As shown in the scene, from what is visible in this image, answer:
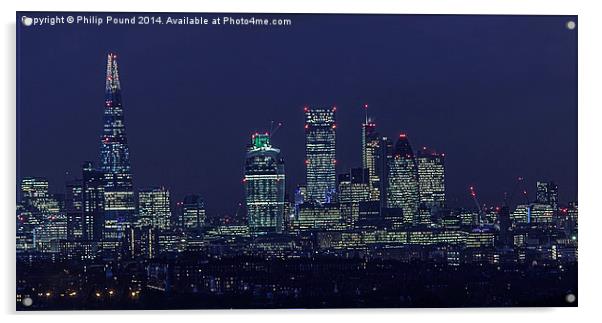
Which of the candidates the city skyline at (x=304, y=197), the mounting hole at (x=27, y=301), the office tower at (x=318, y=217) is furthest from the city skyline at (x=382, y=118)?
the mounting hole at (x=27, y=301)

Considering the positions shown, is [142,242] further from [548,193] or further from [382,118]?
[548,193]

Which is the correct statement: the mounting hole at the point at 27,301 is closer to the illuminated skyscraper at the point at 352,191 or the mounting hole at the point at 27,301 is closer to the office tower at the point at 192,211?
the office tower at the point at 192,211

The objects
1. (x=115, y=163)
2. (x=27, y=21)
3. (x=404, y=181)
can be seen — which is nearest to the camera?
(x=27, y=21)

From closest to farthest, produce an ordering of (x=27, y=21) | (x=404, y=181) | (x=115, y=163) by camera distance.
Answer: (x=27, y=21) < (x=115, y=163) < (x=404, y=181)

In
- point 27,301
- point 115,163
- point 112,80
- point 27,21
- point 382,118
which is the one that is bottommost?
point 27,301

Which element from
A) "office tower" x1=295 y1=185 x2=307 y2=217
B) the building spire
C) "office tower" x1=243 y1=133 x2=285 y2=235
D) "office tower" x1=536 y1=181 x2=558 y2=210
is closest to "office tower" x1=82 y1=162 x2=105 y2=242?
the building spire

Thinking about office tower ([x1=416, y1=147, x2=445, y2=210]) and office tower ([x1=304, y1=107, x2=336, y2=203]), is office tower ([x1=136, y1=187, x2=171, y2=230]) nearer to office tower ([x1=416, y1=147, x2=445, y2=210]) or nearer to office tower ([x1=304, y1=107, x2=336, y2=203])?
office tower ([x1=304, y1=107, x2=336, y2=203])
